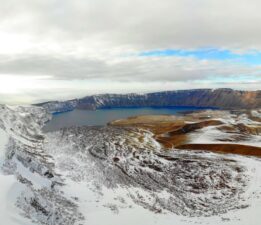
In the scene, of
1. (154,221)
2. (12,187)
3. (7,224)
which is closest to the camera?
(7,224)

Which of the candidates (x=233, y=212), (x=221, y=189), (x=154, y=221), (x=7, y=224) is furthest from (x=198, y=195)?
(x=7, y=224)

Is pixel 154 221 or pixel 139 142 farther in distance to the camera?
pixel 139 142

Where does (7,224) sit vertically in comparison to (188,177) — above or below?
above

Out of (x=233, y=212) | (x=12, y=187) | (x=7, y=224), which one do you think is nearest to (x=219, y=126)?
(x=233, y=212)

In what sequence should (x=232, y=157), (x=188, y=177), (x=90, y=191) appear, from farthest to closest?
(x=232, y=157)
(x=188, y=177)
(x=90, y=191)

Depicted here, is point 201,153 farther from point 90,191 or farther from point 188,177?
point 90,191

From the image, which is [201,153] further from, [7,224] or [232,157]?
[7,224]
